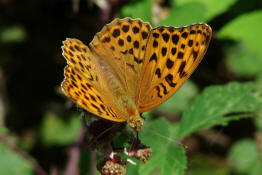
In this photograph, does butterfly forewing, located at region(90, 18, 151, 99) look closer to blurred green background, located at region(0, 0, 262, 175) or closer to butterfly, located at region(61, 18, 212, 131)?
butterfly, located at region(61, 18, 212, 131)

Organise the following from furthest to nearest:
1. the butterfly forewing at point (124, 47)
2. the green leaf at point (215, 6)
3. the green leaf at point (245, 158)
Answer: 1. the green leaf at point (245, 158)
2. the green leaf at point (215, 6)
3. the butterfly forewing at point (124, 47)

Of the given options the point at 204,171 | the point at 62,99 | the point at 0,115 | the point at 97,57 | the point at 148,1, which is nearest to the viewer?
the point at 97,57

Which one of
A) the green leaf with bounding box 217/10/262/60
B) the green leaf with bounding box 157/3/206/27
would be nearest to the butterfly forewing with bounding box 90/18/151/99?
the green leaf with bounding box 157/3/206/27

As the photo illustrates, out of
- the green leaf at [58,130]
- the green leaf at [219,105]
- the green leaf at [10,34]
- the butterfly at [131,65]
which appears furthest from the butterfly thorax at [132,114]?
the green leaf at [10,34]

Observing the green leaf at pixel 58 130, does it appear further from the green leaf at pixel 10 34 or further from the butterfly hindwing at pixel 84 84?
the butterfly hindwing at pixel 84 84

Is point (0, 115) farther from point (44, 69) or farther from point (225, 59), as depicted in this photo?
point (225, 59)

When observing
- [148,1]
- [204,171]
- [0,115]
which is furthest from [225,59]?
[0,115]

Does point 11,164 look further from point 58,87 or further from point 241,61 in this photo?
point 241,61
